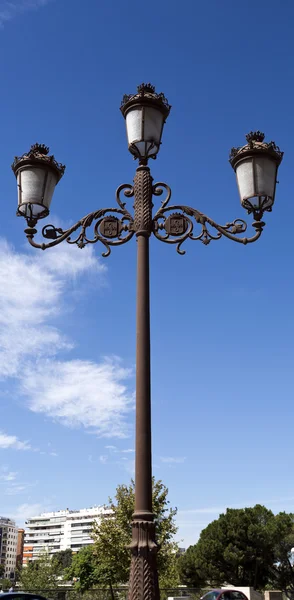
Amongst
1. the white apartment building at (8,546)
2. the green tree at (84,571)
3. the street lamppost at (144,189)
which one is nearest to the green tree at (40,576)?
the green tree at (84,571)

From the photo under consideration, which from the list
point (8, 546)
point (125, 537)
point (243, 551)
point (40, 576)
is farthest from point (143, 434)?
point (8, 546)

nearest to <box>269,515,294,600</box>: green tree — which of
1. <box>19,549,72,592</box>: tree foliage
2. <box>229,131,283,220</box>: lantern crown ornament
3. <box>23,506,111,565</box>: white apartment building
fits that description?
<box>19,549,72,592</box>: tree foliage

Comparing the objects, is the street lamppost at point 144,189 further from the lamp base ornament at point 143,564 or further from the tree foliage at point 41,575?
the tree foliage at point 41,575

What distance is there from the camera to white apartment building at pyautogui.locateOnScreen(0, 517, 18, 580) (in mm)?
161550

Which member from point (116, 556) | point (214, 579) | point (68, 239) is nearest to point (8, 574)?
point (214, 579)

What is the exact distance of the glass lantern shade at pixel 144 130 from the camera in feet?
18.9

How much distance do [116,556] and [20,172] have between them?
2829 cm

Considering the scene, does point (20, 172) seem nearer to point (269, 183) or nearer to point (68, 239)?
point (68, 239)

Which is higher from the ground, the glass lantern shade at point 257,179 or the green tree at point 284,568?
the glass lantern shade at point 257,179

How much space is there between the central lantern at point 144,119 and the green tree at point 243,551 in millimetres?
43793

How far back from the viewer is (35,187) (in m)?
Answer: 5.98

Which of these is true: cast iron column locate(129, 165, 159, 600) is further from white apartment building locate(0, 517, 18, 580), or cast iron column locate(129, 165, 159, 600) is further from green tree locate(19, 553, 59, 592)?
white apartment building locate(0, 517, 18, 580)

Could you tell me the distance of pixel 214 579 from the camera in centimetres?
4488

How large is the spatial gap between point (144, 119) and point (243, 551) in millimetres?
44933
